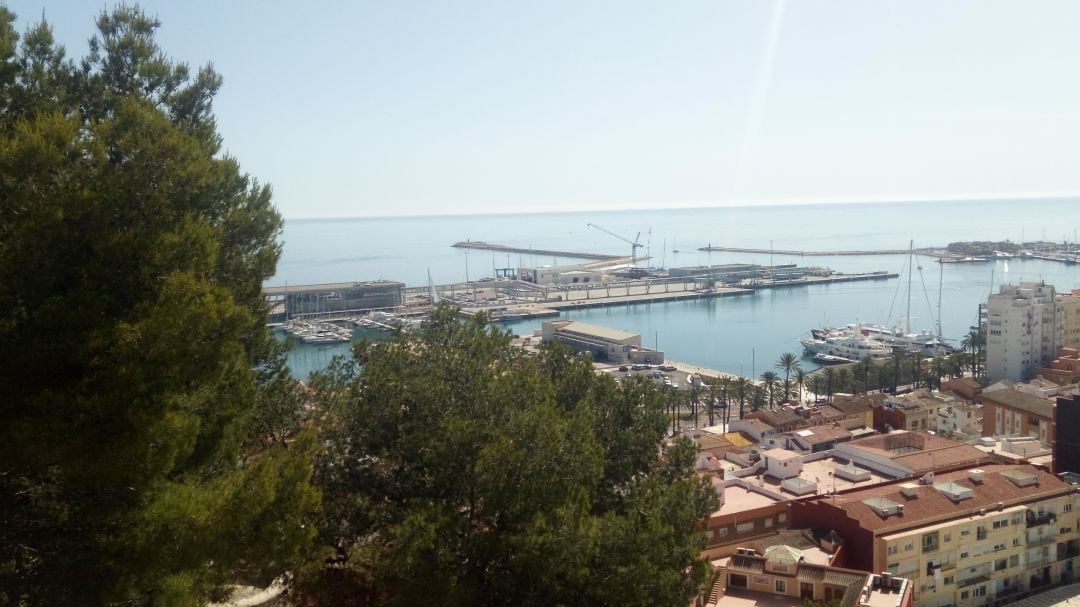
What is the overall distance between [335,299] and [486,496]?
22.9m

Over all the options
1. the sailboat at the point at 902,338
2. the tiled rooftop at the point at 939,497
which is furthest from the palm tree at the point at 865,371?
the tiled rooftop at the point at 939,497

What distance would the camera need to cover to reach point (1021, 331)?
Answer: 44.6ft

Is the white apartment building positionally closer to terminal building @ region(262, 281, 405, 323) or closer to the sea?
the sea

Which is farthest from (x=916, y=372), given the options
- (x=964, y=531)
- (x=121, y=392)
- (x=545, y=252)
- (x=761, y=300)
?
(x=545, y=252)

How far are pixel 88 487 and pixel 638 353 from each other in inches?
634

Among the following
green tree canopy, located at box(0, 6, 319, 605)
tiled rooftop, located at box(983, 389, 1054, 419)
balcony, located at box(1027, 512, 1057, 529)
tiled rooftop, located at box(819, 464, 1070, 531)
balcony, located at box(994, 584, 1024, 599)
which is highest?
green tree canopy, located at box(0, 6, 319, 605)

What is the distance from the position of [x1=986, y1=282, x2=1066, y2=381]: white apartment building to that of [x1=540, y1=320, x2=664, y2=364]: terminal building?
244 inches

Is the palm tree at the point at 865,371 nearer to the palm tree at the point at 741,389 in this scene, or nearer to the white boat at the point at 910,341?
the palm tree at the point at 741,389

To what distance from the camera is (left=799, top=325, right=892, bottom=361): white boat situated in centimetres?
1800

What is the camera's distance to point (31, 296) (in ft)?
5.77

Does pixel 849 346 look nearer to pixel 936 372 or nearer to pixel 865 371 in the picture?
pixel 936 372

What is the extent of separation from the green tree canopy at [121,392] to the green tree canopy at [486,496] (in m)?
0.33

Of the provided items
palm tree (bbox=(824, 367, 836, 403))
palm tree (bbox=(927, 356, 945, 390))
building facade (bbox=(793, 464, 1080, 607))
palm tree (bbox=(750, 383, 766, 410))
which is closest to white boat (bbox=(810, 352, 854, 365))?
palm tree (bbox=(927, 356, 945, 390))

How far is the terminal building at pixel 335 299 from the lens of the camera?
23.9m
